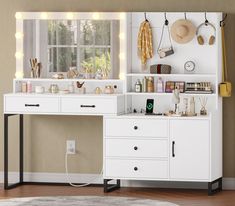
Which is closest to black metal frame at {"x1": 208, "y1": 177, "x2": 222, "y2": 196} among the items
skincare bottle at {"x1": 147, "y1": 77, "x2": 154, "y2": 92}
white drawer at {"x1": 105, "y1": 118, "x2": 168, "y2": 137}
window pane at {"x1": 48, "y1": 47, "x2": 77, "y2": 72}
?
white drawer at {"x1": 105, "y1": 118, "x2": 168, "y2": 137}

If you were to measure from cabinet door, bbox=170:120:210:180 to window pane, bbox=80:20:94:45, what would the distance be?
1.11 meters

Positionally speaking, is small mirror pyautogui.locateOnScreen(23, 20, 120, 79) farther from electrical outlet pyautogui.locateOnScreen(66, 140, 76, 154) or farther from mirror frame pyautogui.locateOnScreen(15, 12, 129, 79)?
electrical outlet pyautogui.locateOnScreen(66, 140, 76, 154)

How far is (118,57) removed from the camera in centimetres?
749

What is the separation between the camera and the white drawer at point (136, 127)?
7.09 metres

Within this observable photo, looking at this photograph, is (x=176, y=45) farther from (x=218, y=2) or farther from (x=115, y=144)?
(x=115, y=144)

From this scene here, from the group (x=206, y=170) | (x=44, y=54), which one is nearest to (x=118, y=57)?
(x=44, y=54)

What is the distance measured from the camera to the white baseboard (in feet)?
24.5

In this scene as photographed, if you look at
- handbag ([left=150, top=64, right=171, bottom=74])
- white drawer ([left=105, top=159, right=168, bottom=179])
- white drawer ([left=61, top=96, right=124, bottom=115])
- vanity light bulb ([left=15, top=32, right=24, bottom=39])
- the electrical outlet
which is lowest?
white drawer ([left=105, top=159, right=168, bottom=179])

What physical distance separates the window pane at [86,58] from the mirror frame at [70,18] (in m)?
0.27

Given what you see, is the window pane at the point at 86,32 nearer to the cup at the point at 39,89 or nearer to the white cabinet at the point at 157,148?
the cup at the point at 39,89

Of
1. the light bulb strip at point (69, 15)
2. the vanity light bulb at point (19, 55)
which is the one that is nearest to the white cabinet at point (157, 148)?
the light bulb strip at point (69, 15)

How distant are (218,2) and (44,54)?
63.6 inches

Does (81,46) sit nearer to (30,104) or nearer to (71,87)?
(71,87)

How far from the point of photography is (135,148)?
714 centimetres
